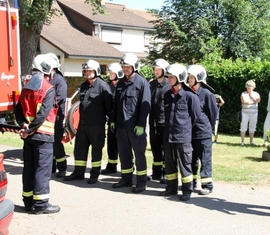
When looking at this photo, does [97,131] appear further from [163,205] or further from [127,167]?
[163,205]

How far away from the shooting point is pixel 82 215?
6195mm

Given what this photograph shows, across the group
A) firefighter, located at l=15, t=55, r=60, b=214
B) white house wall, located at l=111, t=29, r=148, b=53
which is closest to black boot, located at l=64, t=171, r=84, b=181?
firefighter, located at l=15, t=55, r=60, b=214

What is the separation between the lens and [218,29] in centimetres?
3341

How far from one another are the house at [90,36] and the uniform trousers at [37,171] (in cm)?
2607

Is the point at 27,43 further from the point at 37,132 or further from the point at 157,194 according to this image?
the point at 37,132

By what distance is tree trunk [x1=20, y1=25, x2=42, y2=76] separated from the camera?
15.8m

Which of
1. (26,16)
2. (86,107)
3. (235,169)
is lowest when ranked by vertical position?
(235,169)

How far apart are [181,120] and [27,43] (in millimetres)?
10287

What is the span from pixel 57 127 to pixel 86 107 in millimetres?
726

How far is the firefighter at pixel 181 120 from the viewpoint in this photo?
6.91 meters

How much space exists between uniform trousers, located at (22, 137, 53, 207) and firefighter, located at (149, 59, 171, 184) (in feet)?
8.08

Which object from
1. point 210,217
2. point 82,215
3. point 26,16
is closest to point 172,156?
point 210,217

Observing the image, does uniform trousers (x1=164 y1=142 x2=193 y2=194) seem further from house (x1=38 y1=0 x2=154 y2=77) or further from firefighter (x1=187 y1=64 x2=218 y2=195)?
house (x1=38 y1=0 x2=154 y2=77)

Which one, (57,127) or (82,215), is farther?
(57,127)
